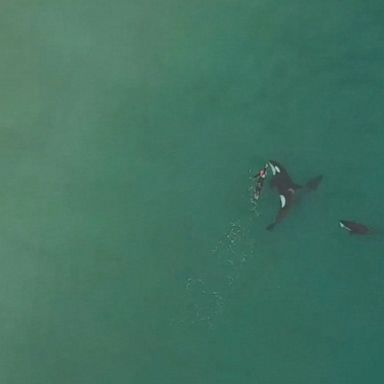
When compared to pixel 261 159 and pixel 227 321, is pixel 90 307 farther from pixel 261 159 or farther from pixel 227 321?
pixel 261 159

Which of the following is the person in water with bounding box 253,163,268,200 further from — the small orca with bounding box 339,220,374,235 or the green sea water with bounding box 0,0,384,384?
the small orca with bounding box 339,220,374,235

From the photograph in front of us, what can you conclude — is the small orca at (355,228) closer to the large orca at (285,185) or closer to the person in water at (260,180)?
the large orca at (285,185)

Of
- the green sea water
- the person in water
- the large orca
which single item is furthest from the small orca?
the person in water

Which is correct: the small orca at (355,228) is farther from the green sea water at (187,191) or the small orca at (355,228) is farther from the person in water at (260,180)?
the person in water at (260,180)

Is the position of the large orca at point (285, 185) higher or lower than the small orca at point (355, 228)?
higher

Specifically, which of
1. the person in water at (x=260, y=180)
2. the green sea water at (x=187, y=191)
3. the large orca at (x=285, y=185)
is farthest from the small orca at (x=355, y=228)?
the person in water at (x=260, y=180)

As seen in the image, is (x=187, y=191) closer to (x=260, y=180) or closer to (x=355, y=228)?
(x=260, y=180)

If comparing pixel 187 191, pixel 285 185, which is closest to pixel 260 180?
pixel 285 185
